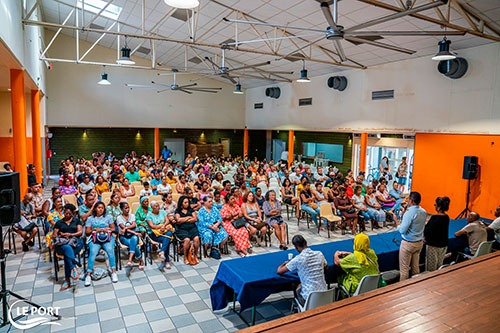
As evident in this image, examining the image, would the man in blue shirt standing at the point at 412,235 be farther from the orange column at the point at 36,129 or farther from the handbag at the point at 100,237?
the orange column at the point at 36,129

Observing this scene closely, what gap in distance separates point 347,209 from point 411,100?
4.77 meters

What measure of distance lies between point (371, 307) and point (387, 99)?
32.0 feet

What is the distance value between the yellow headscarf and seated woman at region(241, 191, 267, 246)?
10.1 feet

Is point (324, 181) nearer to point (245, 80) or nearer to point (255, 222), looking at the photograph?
point (255, 222)

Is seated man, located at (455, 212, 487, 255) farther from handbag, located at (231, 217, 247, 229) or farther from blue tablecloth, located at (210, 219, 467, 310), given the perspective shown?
handbag, located at (231, 217, 247, 229)

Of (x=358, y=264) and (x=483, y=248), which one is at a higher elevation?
(x=358, y=264)

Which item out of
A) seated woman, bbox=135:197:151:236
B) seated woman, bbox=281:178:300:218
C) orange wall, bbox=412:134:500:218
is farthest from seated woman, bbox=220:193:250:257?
orange wall, bbox=412:134:500:218

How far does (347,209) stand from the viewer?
8461 mm

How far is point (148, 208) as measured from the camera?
6.39m

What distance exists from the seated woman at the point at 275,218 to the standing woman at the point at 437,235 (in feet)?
9.23

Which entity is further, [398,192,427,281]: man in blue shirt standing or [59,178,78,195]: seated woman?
[59,178,78,195]: seated woman

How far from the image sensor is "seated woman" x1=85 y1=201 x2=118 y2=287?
552 cm

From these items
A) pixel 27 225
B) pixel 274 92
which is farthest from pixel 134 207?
pixel 274 92

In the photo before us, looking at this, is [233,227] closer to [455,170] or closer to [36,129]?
[455,170]
